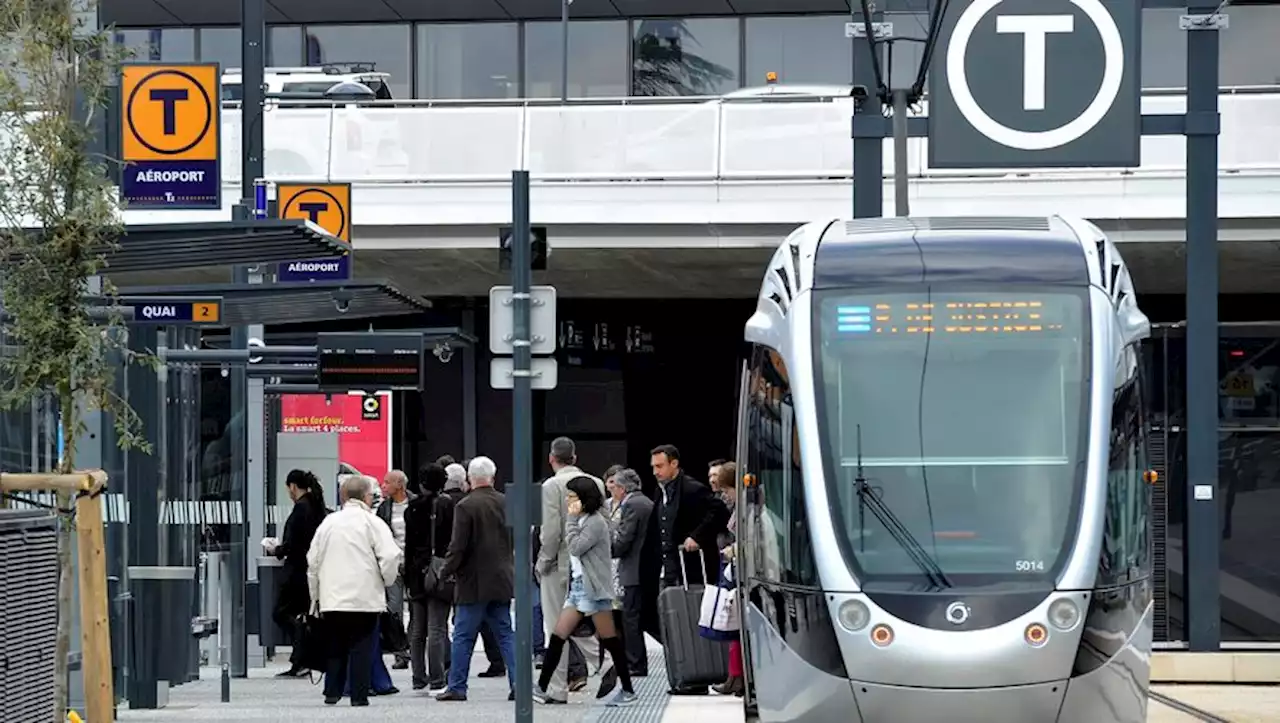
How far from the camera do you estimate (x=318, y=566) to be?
1569 centimetres

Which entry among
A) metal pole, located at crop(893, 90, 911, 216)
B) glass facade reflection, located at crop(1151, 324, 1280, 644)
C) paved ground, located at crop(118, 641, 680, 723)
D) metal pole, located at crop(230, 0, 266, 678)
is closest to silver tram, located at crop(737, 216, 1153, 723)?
paved ground, located at crop(118, 641, 680, 723)

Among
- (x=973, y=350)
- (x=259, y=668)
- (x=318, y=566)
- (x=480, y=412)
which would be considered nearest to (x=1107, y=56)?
(x=973, y=350)

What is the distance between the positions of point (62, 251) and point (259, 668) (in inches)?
388

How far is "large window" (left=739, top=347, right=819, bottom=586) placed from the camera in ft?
36.1

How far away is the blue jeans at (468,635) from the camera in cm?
1586

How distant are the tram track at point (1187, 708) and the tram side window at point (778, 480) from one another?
3.45m

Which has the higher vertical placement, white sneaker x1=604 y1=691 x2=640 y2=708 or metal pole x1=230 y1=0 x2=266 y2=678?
metal pole x1=230 y1=0 x2=266 y2=678

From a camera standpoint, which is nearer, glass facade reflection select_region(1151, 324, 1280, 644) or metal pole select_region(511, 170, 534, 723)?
metal pole select_region(511, 170, 534, 723)

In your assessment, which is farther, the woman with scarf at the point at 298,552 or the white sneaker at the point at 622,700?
the woman with scarf at the point at 298,552

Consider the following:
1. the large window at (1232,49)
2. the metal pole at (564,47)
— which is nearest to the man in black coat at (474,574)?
the metal pole at (564,47)

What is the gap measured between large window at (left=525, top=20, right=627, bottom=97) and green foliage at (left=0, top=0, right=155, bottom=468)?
74.4 feet

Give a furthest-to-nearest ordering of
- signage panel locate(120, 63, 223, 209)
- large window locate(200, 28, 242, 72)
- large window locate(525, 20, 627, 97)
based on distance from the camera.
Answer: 1. large window locate(200, 28, 242, 72)
2. large window locate(525, 20, 627, 97)
3. signage panel locate(120, 63, 223, 209)

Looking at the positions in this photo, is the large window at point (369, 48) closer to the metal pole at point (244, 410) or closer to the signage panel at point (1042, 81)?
the metal pole at point (244, 410)

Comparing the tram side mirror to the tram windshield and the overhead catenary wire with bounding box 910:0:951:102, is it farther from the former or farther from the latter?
the tram windshield
